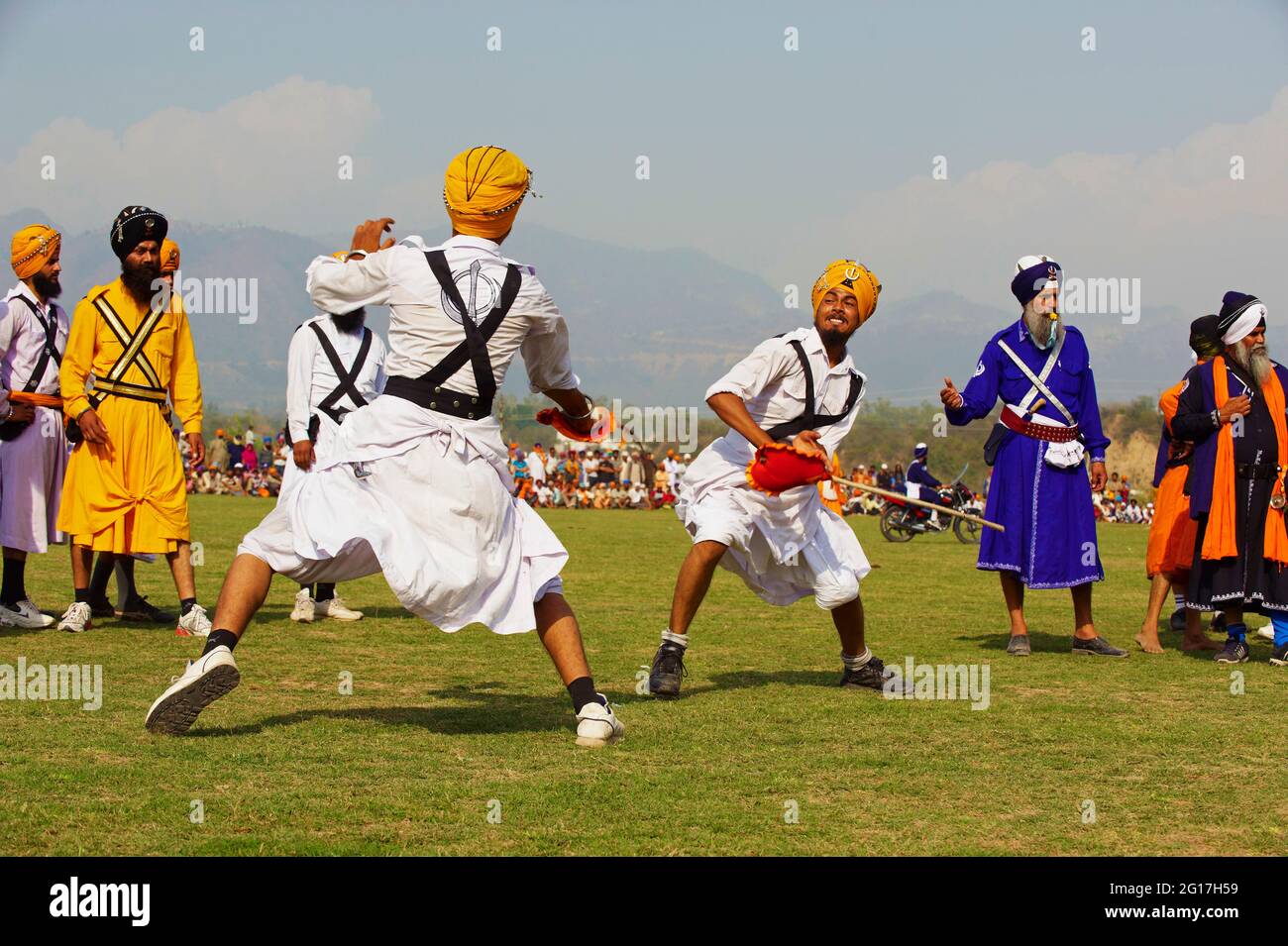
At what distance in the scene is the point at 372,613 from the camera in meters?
12.1

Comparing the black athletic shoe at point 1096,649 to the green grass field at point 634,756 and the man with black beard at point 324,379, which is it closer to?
the green grass field at point 634,756

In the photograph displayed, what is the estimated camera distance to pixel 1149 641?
34.5ft

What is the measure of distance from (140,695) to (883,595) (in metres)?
9.04

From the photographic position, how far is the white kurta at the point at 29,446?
34.8ft

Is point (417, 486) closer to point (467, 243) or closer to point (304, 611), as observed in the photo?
point (467, 243)

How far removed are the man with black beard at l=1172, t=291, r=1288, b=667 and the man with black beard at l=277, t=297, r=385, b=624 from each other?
18.0 feet

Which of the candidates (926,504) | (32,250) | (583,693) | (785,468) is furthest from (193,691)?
(32,250)

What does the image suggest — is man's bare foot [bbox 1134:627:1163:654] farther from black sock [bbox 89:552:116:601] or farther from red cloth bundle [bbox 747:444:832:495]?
black sock [bbox 89:552:116:601]

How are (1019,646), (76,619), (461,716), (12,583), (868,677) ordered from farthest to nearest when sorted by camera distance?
1. (12,583)
2. (76,619)
3. (1019,646)
4. (868,677)
5. (461,716)

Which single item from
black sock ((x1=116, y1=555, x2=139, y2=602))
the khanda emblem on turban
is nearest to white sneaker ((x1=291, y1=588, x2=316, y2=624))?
black sock ((x1=116, y1=555, x2=139, y2=602))

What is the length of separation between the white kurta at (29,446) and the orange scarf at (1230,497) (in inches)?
302

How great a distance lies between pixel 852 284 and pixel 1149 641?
3903mm

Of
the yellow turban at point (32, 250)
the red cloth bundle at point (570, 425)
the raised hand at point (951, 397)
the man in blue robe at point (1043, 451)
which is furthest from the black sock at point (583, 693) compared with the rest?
the yellow turban at point (32, 250)

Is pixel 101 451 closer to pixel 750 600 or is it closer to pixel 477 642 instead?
pixel 477 642
